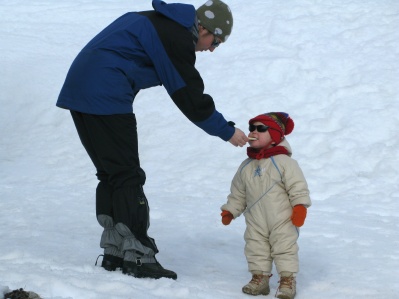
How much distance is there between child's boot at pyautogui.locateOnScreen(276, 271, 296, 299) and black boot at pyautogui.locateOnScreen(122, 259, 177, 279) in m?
0.73

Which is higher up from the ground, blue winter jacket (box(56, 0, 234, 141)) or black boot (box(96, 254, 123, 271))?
blue winter jacket (box(56, 0, 234, 141))

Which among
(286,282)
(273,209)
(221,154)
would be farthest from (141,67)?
(221,154)

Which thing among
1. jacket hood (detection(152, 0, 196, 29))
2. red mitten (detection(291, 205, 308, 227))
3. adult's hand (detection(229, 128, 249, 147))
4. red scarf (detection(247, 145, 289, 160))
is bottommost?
red mitten (detection(291, 205, 308, 227))

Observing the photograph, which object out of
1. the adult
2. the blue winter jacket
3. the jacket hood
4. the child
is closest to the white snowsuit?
the child

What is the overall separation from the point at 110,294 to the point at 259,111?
6.98 meters

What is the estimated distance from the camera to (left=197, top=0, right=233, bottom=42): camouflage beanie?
202 inches

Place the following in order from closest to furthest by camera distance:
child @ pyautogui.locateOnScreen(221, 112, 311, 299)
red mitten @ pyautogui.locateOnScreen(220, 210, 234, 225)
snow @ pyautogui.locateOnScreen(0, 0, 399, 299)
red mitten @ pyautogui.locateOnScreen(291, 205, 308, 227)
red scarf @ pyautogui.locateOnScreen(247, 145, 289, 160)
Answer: red mitten @ pyautogui.locateOnScreen(291, 205, 308, 227) < child @ pyautogui.locateOnScreen(221, 112, 311, 299) < red scarf @ pyautogui.locateOnScreen(247, 145, 289, 160) < red mitten @ pyautogui.locateOnScreen(220, 210, 234, 225) < snow @ pyautogui.locateOnScreen(0, 0, 399, 299)

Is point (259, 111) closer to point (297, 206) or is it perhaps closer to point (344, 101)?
point (344, 101)

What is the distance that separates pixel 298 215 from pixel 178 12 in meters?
1.57

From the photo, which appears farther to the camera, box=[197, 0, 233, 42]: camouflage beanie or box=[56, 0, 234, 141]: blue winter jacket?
box=[197, 0, 233, 42]: camouflage beanie

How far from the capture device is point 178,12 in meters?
5.06

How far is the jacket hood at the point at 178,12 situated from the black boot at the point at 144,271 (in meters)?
1.65

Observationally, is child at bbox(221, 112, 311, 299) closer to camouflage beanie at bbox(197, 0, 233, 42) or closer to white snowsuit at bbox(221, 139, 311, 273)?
white snowsuit at bbox(221, 139, 311, 273)

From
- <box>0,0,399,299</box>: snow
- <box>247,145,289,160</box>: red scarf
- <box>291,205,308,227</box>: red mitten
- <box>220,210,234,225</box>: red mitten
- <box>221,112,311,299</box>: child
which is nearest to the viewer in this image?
<box>291,205,308,227</box>: red mitten
